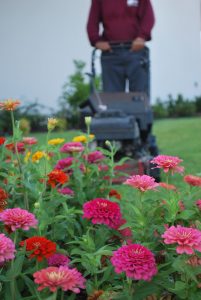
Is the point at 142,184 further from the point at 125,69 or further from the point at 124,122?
the point at 125,69

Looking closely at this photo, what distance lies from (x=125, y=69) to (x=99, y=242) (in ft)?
9.23

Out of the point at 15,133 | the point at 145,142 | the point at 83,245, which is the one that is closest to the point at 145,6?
the point at 145,142

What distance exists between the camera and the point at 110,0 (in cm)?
398

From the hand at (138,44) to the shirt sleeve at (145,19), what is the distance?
0.09m

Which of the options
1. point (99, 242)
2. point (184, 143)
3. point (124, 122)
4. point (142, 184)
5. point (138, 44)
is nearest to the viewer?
point (142, 184)

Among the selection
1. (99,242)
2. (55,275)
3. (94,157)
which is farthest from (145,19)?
(55,275)

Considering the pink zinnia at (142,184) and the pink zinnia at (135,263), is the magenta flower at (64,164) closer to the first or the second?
the pink zinnia at (142,184)

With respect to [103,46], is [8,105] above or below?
below

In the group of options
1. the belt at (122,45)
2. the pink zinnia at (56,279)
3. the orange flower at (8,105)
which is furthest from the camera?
the belt at (122,45)

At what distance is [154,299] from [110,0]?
319 centimetres

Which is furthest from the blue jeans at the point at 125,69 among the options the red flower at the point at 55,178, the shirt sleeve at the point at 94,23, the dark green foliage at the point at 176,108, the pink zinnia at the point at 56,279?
the dark green foliage at the point at 176,108

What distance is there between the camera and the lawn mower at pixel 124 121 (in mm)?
3145

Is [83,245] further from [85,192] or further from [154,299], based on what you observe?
[85,192]

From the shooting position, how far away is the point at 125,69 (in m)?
3.94
